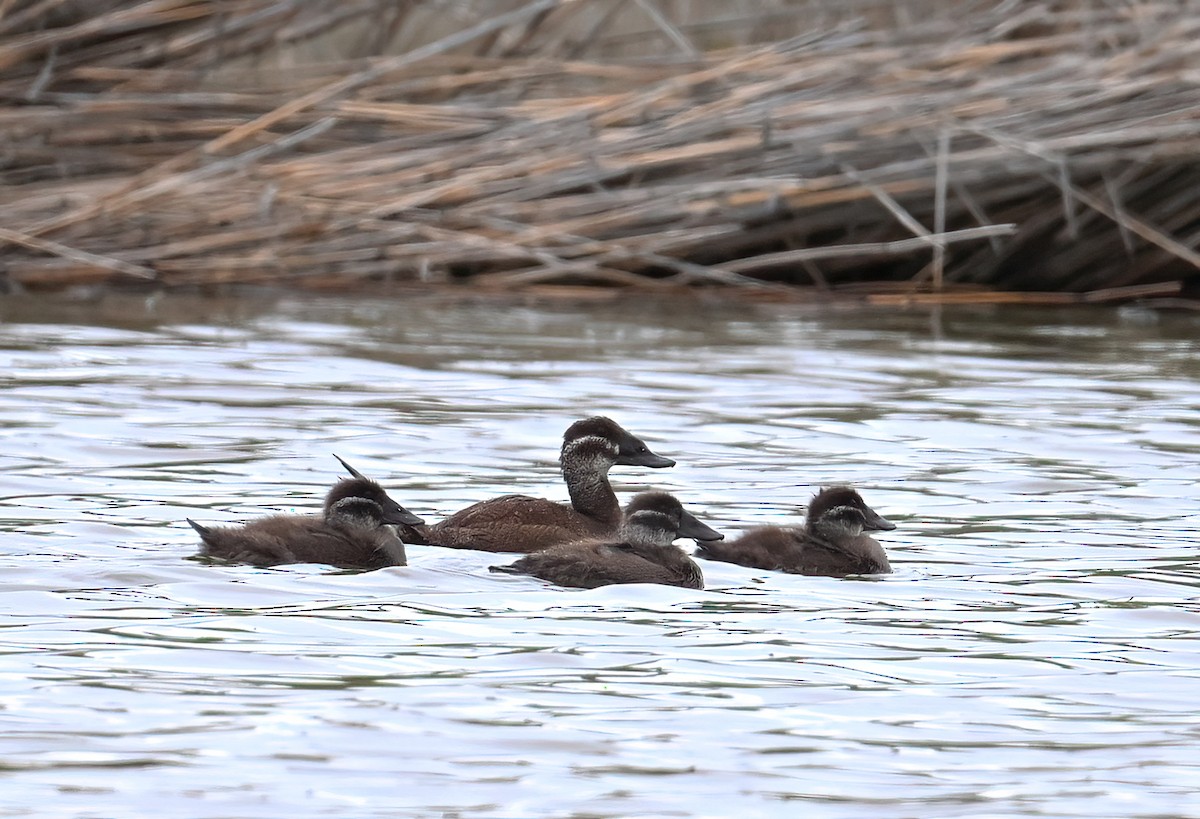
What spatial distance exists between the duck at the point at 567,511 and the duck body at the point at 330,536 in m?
0.27

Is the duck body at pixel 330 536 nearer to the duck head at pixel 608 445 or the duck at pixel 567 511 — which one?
the duck at pixel 567 511

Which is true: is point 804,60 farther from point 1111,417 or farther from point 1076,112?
point 1111,417

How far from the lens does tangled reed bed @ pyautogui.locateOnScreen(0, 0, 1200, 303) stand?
1480 cm

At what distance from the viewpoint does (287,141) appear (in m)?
15.0

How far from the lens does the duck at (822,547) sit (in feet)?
24.3

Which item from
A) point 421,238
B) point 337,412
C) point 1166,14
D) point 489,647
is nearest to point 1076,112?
point 1166,14

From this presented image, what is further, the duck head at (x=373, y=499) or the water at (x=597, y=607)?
the duck head at (x=373, y=499)

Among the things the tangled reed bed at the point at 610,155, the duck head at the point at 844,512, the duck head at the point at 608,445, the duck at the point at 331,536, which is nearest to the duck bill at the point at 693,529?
the duck head at the point at 844,512

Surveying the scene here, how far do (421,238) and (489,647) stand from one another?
30.0ft

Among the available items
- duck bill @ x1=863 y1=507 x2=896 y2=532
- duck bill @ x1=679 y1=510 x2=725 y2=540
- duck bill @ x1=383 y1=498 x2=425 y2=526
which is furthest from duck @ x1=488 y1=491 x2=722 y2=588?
duck bill @ x1=863 y1=507 x2=896 y2=532

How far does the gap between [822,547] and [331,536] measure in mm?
1615

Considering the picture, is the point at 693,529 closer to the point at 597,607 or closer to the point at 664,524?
the point at 664,524

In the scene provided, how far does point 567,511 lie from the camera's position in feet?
26.2

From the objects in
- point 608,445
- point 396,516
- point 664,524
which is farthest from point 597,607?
point 608,445
